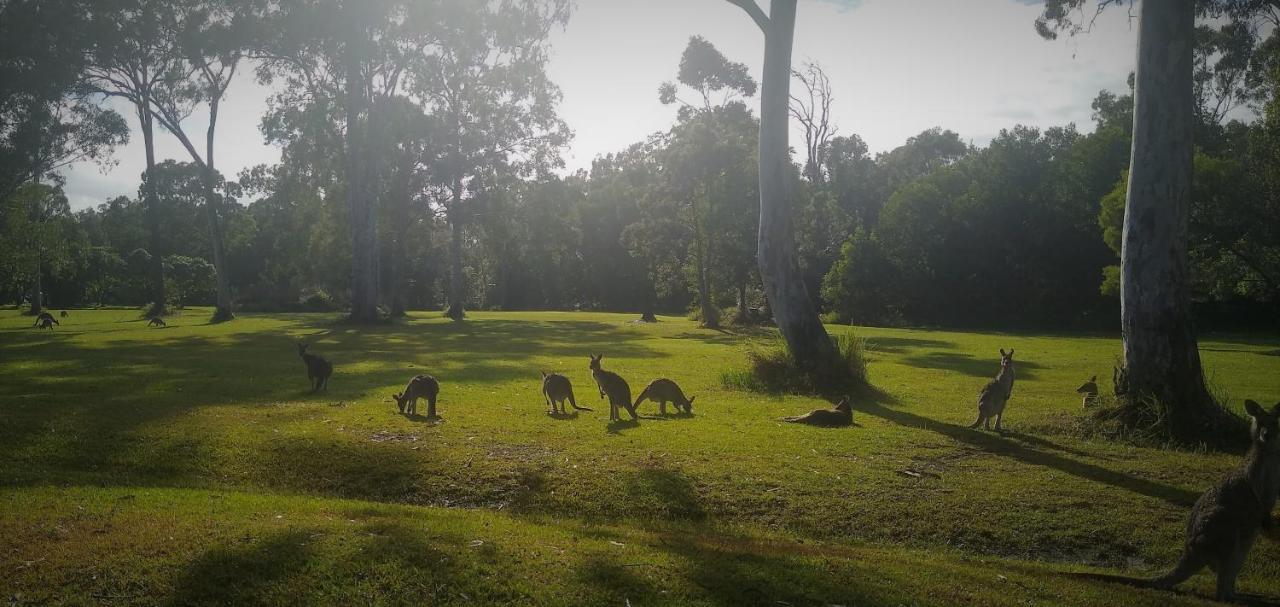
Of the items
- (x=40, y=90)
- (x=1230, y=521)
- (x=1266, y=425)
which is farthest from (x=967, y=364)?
(x=40, y=90)

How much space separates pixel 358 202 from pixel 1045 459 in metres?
34.6

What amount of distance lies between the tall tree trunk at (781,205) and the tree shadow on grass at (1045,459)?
10.4 ft

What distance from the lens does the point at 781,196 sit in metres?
18.0

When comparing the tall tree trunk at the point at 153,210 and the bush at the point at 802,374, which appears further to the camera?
the tall tree trunk at the point at 153,210

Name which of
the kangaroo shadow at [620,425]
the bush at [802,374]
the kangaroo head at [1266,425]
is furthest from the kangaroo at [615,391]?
the kangaroo head at [1266,425]

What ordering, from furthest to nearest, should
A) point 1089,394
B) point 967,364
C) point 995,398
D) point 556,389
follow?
point 967,364 → point 1089,394 → point 556,389 → point 995,398

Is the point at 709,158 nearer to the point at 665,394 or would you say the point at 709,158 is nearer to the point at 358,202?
the point at 358,202

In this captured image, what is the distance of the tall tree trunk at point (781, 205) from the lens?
58.1ft

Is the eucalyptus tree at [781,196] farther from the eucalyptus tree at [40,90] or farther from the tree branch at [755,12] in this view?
the eucalyptus tree at [40,90]

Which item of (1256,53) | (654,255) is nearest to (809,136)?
(654,255)

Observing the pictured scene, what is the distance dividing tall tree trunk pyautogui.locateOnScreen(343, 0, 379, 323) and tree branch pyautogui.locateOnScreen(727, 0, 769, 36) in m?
26.5

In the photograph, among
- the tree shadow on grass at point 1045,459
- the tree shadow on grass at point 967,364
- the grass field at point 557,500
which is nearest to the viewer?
the grass field at point 557,500

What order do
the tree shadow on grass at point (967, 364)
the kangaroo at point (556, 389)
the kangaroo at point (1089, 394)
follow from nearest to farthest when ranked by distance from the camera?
the kangaroo at point (556, 389) → the kangaroo at point (1089, 394) → the tree shadow on grass at point (967, 364)

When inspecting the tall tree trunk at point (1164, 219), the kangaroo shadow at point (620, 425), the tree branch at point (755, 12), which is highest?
the tree branch at point (755, 12)
